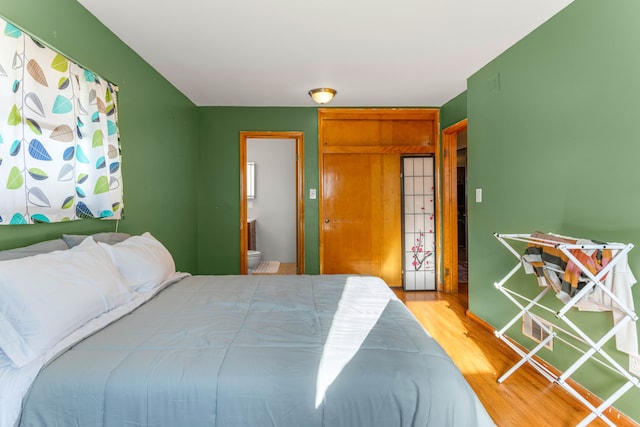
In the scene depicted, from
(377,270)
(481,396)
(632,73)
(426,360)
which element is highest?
(632,73)

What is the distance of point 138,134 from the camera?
9.43 feet

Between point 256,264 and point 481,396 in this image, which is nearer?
point 481,396

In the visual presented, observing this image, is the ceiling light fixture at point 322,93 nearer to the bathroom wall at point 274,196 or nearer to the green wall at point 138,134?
the green wall at point 138,134

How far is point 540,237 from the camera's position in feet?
6.59

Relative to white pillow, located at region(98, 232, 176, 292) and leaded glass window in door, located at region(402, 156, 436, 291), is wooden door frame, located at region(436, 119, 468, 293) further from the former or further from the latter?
white pillow, located at region(98, 232, 176, 292)

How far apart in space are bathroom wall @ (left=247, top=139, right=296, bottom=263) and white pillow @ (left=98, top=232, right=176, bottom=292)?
399 cm

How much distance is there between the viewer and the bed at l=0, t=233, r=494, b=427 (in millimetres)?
A: 1131

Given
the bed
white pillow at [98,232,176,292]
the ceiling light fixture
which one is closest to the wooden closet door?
the ceiling light fixture

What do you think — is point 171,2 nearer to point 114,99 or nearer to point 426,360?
point 114,99

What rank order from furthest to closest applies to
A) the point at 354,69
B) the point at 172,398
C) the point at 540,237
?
the point at 354,69 → the point at 540,237 → the point at 172,398

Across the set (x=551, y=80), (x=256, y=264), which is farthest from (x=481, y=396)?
(x=256, y=264)

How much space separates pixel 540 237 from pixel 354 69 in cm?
219

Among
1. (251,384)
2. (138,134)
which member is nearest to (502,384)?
(251,384)

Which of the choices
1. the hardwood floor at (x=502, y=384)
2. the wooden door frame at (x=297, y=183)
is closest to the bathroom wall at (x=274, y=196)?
the wooden door frame at (x=297, y=183)
